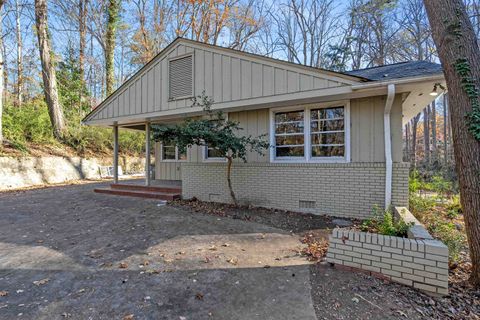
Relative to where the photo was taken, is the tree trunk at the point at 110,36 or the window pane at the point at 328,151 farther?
the tree trunk at the point at 110,36

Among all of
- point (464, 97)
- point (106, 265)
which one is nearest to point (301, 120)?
point (464, 97)

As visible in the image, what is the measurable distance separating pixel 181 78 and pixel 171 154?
3.90 metres

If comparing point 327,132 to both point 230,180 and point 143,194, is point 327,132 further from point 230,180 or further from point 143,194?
point 143,194

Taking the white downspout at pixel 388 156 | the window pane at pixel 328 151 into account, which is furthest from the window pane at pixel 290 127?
the white downspout at pixel 388 156

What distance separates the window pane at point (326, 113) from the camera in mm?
6222

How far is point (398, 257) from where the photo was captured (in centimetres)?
303

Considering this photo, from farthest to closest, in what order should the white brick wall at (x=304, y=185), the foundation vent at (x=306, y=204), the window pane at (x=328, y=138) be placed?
the foundation vent at (x=306, y=204)
the window pane at (x=328, y=138)
the white brick wall at (x=304, y=185)

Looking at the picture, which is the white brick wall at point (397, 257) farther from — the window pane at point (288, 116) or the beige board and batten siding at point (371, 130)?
the window pane at point (288, 116)

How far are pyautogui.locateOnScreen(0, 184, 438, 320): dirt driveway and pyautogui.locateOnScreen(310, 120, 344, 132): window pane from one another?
2665mm

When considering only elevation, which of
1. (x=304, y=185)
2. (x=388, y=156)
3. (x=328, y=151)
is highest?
(x=328, y=151)

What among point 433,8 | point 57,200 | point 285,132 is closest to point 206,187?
point 285,132

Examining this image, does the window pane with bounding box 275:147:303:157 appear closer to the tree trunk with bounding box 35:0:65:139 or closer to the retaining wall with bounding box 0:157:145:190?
the retaining wall with bounding box 0:157:145:190

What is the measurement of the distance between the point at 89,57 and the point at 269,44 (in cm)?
1299

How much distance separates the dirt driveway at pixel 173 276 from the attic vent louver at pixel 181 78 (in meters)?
4.32
